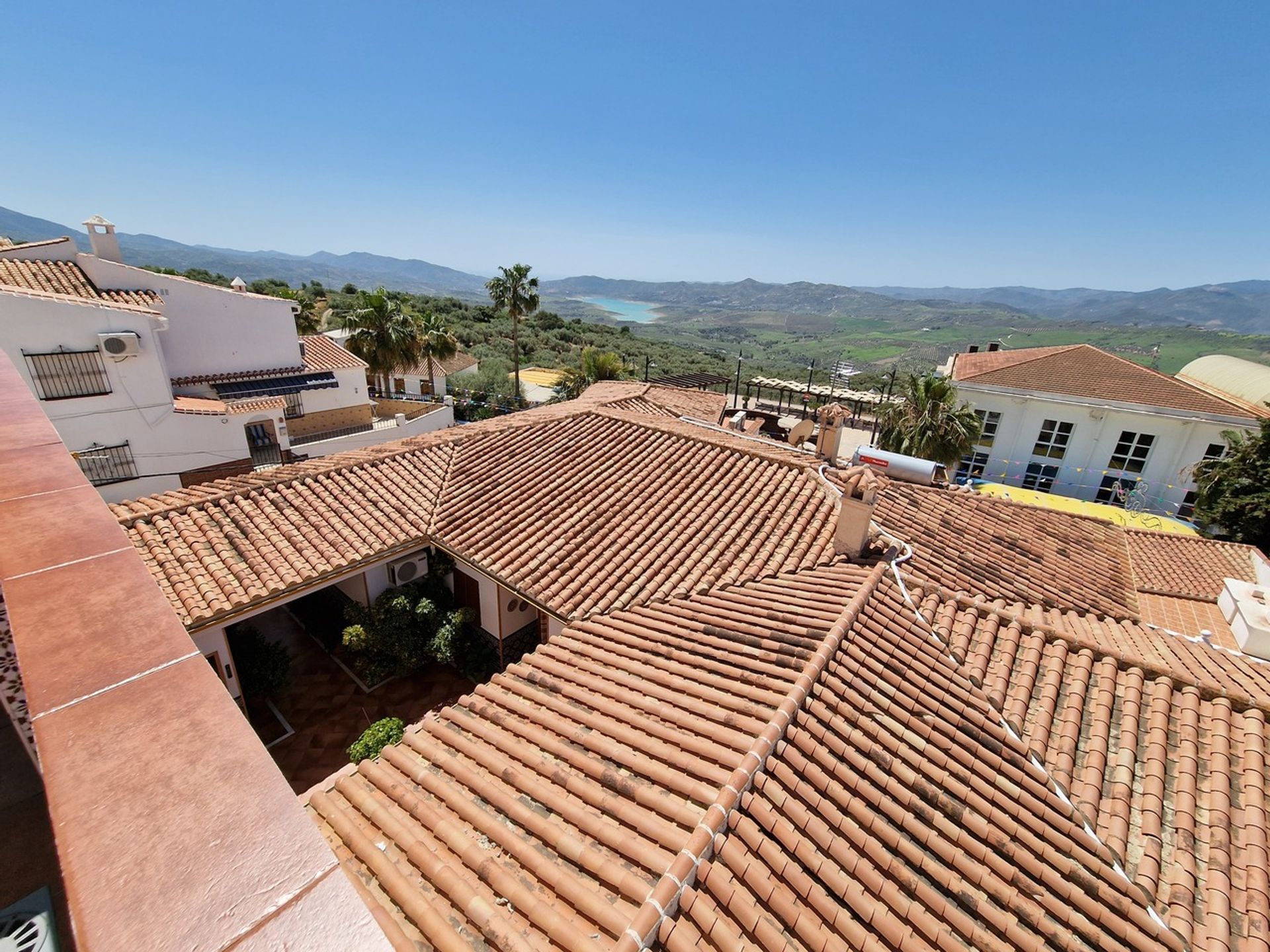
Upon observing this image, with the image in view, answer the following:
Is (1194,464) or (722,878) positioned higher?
(722,878)

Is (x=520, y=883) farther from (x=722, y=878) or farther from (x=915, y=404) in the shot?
(x=915, y=404)

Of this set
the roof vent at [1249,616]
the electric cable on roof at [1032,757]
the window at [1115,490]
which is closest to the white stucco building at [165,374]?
the electric cable on roof at [1032,757]

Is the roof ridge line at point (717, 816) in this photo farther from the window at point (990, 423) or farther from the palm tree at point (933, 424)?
→ the window at point (990, 423)

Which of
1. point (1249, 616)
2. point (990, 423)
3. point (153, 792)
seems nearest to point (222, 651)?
point (153, 792)

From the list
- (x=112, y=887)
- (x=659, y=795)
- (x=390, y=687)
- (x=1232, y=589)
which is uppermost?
(x=112, y=887)

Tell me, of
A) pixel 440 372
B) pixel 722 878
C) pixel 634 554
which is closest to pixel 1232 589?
pixel 634 554

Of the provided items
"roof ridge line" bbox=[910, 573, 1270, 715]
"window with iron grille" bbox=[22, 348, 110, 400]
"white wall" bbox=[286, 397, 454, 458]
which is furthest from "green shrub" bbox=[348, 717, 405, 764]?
"window with iron grille" bbox=[22, 348, 110, 400]

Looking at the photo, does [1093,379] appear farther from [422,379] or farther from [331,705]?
[422,379]
